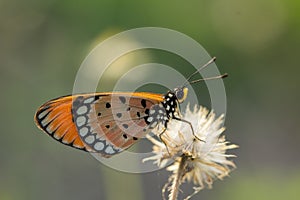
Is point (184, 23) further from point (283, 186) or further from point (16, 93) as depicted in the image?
point (283, 186)

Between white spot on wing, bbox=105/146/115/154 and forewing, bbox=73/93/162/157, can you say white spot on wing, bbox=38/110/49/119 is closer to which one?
forewing, bbox=73/93/162/157

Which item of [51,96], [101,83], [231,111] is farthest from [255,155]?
[101,83]

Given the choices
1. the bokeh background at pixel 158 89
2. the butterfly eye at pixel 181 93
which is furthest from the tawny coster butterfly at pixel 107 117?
the bokeh background at pixel 158 89

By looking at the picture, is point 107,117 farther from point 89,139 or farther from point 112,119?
point 89,139

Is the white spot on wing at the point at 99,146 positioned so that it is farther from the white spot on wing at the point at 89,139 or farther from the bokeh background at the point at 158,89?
the bokeh background at the point at 158,89

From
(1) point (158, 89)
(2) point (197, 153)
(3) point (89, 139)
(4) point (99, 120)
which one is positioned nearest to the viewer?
(2) point (197, 153)

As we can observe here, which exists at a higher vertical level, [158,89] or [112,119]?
[158,89]

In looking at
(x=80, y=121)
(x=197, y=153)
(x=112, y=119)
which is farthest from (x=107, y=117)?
(x=197, y=153)
